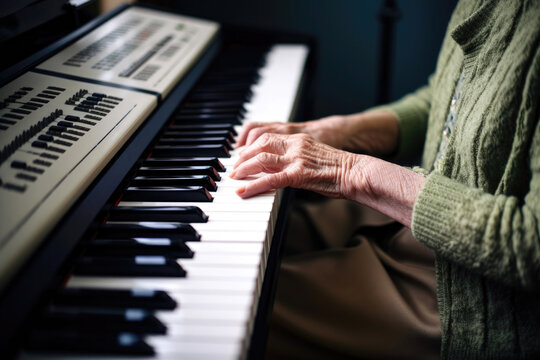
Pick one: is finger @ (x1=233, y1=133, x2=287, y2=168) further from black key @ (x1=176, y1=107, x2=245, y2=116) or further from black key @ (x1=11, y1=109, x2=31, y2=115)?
black key @ (x1=11, y1=109, x2=31, y2=115)

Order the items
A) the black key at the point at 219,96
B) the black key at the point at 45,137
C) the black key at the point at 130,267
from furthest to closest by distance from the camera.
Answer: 1. the black key at the point at 219,96
2. the black key at the point at 45,137
3. the black key at the point at 130,267

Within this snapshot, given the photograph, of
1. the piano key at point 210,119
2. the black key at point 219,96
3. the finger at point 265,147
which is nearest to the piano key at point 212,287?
the finger at point 265,147

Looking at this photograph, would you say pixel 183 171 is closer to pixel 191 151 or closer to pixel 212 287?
pixel 191 151

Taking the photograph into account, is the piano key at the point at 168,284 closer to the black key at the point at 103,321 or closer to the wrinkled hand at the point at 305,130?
the black key at the point at 103,321

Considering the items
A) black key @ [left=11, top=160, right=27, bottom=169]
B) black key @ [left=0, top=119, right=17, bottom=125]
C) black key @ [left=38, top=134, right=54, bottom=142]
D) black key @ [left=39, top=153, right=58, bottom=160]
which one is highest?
black key @ [left=0, top=119, right=17, bottom=125]

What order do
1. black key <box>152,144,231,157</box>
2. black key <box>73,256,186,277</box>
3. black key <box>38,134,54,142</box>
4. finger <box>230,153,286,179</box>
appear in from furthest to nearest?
1. black key <box>152,144,231,157</box>
2. finger <box>230,153,286,179</box>
3. black key <box>38,134,54,142</box>
4. black key <box>73,256,186,277</box>

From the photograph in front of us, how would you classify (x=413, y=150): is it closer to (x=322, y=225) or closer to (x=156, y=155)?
(x=322, y=225)

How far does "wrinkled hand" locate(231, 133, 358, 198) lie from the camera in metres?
0.88

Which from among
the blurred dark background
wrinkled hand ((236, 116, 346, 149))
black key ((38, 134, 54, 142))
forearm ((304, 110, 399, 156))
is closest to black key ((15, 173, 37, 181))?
black key ((38, 134, 54, 142))

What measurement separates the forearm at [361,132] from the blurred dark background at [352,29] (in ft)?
3.54

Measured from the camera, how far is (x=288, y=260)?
1127 mm

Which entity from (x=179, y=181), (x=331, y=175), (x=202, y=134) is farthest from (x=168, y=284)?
(x=202, y=134)

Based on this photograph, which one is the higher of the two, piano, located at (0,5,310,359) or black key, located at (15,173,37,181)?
black key, located at (15,173,37,181)

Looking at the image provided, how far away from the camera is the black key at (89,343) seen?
1.81 ft
